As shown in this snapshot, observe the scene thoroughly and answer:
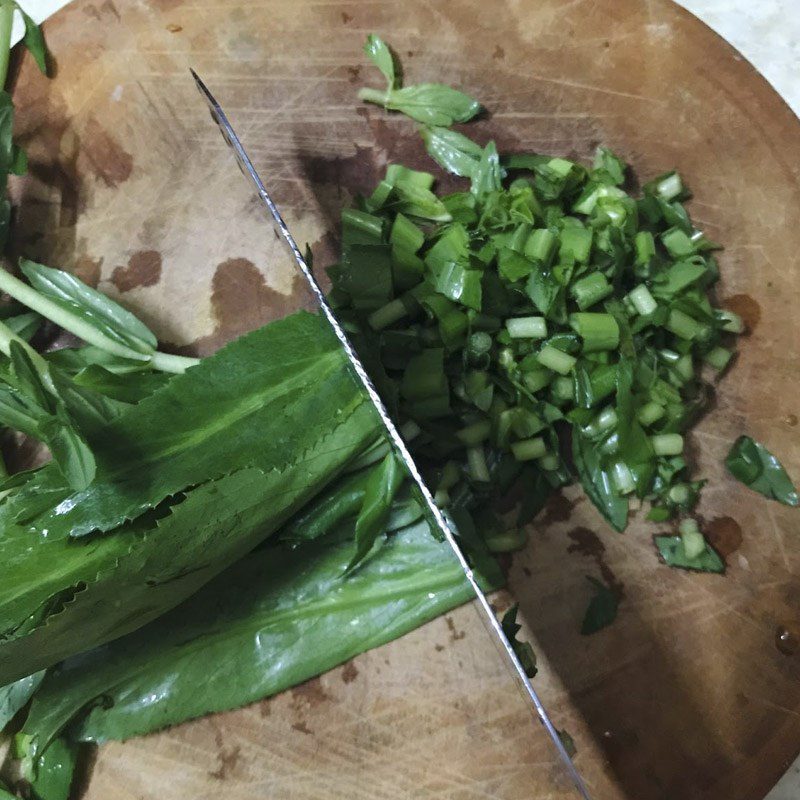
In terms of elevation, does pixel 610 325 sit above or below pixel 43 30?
below

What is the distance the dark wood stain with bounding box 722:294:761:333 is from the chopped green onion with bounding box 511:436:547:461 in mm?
403

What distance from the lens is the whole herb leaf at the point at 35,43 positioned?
1.21 meters

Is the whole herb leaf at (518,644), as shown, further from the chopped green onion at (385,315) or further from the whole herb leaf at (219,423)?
the chopped green onion at (385,315)

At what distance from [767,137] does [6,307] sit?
1.33 m

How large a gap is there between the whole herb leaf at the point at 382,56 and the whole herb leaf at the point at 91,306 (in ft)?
2.00

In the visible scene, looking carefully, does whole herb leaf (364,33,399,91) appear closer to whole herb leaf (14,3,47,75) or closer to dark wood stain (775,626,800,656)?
whole herb leaf (14,3,47,75)

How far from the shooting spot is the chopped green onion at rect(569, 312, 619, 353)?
109 cm

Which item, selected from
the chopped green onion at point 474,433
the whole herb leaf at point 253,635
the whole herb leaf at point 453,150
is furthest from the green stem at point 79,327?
the whole herb leaf at point 453,150

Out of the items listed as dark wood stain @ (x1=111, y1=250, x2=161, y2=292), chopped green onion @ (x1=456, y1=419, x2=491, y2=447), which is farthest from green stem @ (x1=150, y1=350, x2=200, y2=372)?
chopped green onion @ (x1=456, y1=419, x2=491, y2=447)

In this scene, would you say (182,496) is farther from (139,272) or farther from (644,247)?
(644,247)

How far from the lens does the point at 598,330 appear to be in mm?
1091

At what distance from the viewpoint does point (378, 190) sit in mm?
1177

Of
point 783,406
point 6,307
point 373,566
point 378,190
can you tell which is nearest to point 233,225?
point 378,190

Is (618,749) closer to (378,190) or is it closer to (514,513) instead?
(514,513)
